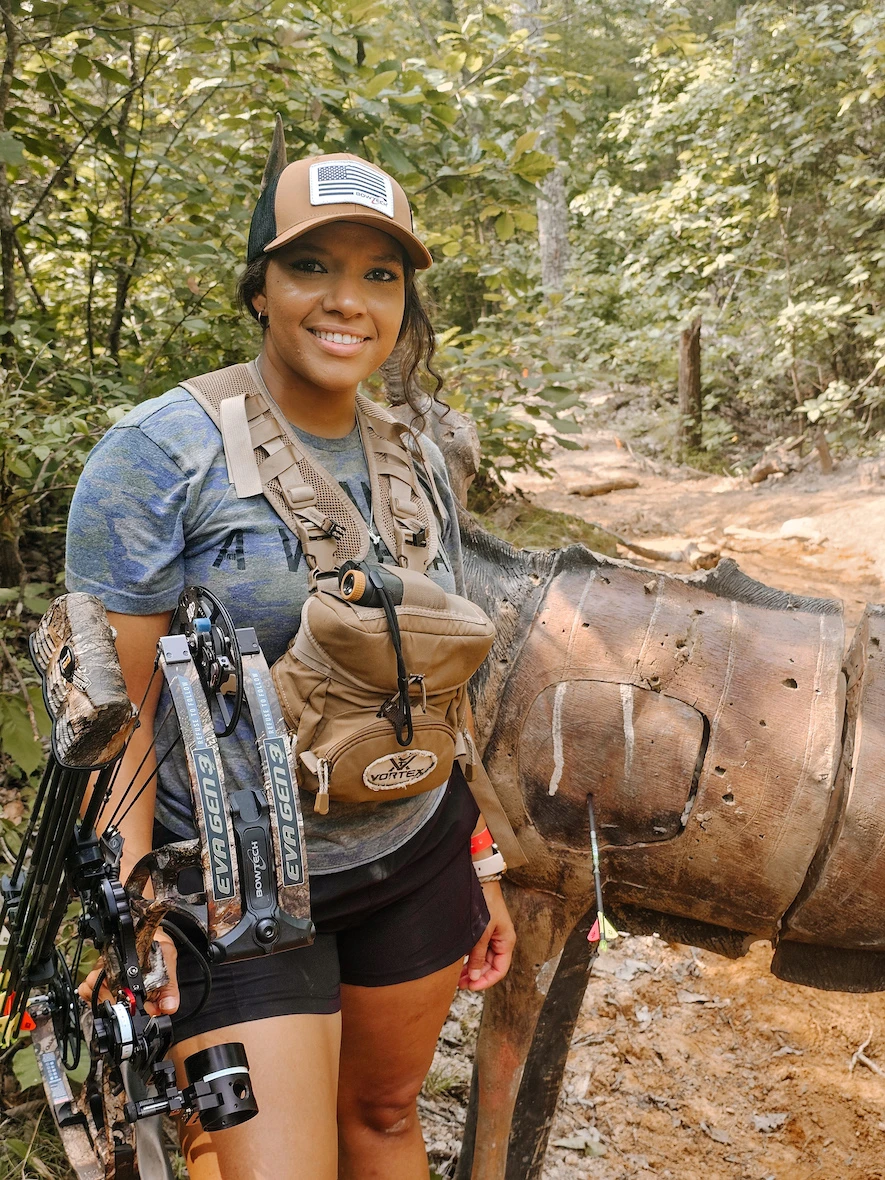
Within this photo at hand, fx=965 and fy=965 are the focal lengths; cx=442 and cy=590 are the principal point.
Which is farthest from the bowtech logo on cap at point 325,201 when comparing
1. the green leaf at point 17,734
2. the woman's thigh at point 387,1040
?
the green leaf at point 17,734

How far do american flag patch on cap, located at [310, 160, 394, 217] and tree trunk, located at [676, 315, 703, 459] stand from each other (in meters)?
11.0

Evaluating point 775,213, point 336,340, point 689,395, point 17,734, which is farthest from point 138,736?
point 689,395

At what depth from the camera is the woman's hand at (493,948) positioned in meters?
2.04

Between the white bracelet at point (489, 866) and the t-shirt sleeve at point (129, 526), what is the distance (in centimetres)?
92

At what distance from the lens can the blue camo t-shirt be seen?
145 centimetres

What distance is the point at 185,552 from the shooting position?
1535 mm

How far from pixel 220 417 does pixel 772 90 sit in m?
9.71

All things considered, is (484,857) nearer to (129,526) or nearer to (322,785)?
(322,785)

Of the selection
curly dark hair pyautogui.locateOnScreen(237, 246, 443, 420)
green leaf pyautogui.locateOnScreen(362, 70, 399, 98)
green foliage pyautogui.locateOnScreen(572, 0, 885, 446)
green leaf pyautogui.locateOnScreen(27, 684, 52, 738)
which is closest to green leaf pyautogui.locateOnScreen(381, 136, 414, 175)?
green leaf pyautogui.locateOnScreen(362, 70, 399, 98)

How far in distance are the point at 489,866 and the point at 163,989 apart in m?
0.93

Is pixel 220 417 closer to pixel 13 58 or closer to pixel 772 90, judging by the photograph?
pixel 13 58

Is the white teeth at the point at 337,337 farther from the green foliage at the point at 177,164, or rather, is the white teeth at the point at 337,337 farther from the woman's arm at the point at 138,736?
the green foliage at the point at 177,164

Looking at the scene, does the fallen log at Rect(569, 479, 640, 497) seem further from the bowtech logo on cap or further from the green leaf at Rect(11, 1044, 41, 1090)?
the bowtech logo on cap

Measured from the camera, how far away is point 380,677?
154 centimetres
